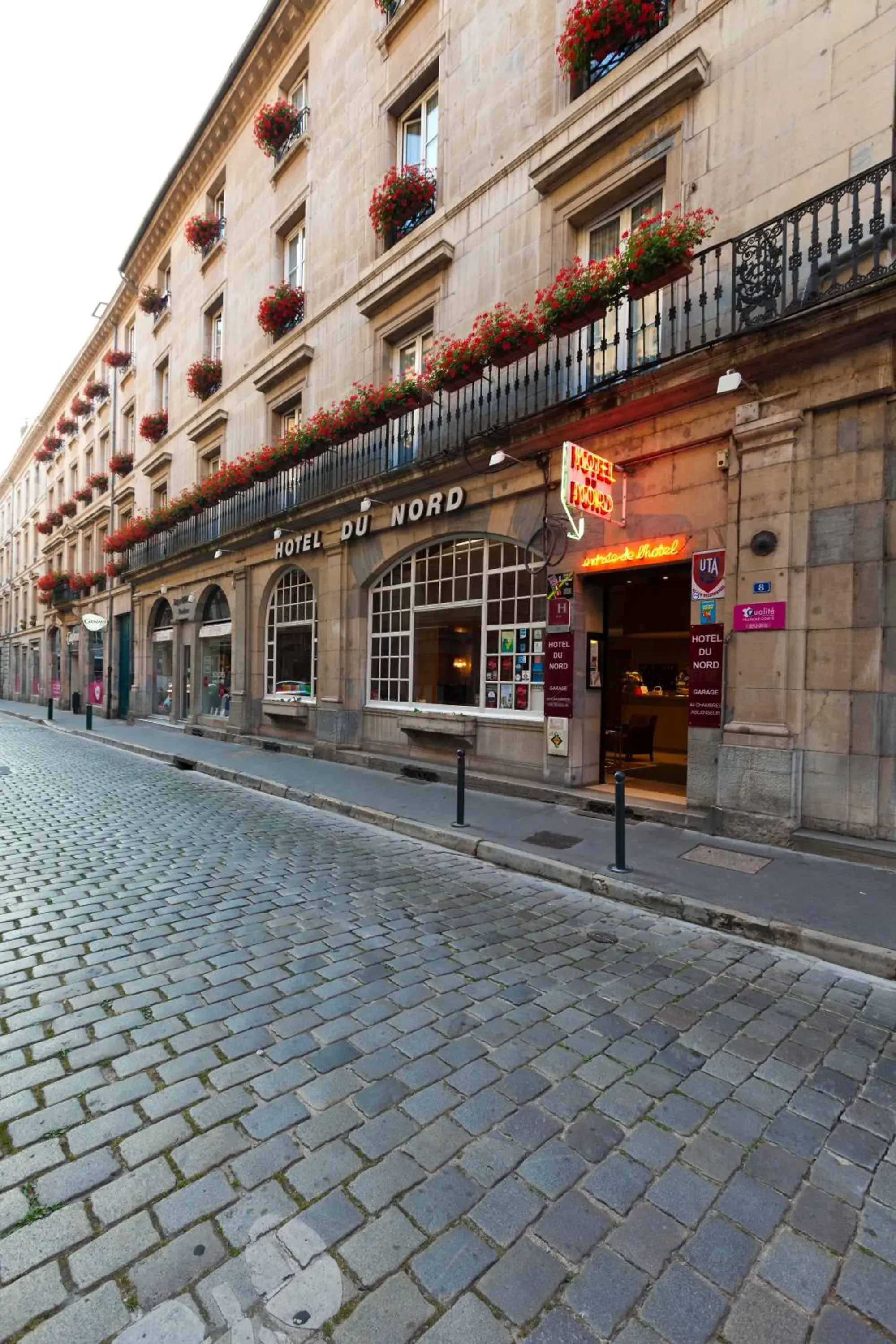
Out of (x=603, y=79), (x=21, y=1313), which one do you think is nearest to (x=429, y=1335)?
(x=21, y=1313)

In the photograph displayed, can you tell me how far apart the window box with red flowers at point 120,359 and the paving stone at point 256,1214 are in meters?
30.5

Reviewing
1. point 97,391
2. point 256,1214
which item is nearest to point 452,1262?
point 256,1214

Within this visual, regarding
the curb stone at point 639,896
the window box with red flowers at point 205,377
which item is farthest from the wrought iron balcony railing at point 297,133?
the curb stone at point 639,896

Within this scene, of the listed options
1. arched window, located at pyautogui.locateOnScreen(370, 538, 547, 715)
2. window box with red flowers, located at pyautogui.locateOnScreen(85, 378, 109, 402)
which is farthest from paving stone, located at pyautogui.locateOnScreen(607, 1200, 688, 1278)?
window box with red flowers, located at pyautogui.locateOnScreen(85, 378, 109, 402)

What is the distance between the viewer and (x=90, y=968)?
372 centimetres

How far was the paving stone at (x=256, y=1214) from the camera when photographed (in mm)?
1960

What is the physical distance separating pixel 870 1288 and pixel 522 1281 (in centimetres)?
105

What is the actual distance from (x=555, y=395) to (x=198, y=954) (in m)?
8.31

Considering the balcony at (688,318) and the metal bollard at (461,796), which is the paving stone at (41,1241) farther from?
the balcony at (688,318)

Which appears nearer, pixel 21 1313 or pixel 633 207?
pixel 21 1313

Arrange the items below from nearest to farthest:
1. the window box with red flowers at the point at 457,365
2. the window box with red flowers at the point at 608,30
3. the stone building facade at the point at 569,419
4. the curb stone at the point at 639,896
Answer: the curb stone at the point at 639,896
the stone building facade at the point at 569,419
the window box with red flowers at the point at 608,30
the window box with red flowers at the point at 457,365

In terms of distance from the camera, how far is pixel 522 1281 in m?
1.84

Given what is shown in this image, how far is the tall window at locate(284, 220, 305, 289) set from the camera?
15.2 m

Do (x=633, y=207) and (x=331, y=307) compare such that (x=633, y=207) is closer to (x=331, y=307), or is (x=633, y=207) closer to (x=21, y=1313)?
(x=331, y=307)
